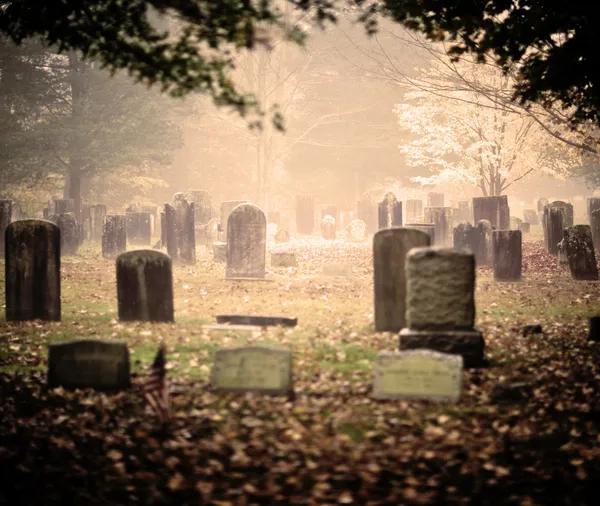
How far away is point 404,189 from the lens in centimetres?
4891

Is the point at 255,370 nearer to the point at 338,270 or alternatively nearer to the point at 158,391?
the point at 158,391

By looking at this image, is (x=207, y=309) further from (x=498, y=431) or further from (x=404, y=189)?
(x=404, y=189)

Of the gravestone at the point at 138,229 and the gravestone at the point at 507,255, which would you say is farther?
the gravestone at the point at 138,229

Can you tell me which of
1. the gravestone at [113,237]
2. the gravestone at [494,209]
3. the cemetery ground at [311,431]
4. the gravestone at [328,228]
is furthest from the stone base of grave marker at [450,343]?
the gravestone at [328,228]

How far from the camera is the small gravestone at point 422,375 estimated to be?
729cm

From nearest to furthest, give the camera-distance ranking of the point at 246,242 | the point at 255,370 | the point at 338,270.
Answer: the point at 255,370, the point at 246,242, the point at 338,270

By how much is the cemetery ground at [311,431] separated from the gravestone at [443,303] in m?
0.36

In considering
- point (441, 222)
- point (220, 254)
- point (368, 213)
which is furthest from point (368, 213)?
point (220, 254)

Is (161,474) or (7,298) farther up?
(7,298)

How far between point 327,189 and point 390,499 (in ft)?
146

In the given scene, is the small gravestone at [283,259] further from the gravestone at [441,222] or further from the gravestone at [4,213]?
the gravestone at [4,213]

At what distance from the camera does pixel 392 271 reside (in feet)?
35.9

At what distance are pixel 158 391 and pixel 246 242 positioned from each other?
10.7m

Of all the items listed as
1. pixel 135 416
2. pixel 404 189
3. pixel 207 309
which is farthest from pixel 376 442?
pixel 404 189
